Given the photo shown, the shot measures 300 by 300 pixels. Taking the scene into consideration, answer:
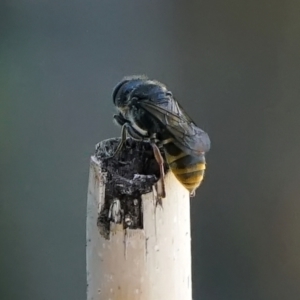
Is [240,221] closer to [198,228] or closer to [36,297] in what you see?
[198,228]

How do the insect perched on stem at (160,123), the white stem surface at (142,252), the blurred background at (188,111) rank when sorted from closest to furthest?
the white stem surface at (142,252), the insect perched on stem at (160,123), the blurred background at (188,111)

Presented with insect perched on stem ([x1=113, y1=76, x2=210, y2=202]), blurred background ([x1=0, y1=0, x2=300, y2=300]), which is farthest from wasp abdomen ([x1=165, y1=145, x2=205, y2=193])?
blurred background ([x1=0, y1=0, x2=300, y2=300])

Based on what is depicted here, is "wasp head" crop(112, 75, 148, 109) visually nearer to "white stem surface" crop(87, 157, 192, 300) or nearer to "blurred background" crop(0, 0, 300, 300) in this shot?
"white stem surface" crop(87, 157, 192, 300)

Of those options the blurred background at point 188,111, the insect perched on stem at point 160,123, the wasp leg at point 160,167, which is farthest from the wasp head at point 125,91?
the blurred background at point 188,111

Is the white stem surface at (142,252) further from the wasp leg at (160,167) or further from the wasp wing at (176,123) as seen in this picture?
the wasp wing at (176,123)

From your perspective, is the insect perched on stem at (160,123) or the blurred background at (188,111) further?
the blurred background at (188,111)

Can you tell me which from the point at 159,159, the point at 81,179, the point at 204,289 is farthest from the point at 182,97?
the point at 159,159

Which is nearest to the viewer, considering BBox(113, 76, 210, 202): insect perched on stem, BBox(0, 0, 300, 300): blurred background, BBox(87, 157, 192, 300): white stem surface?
BBox(87, 157, 192, 300): white stem surface
